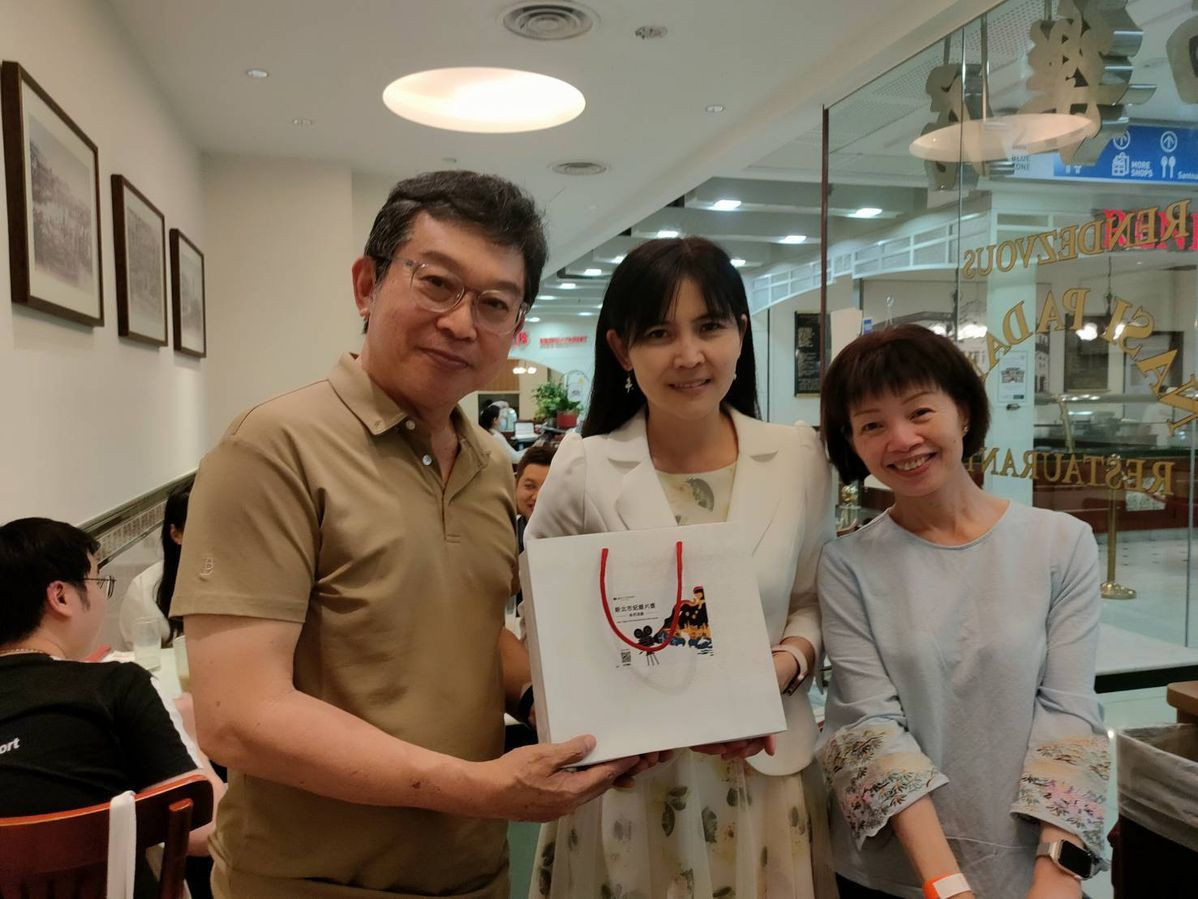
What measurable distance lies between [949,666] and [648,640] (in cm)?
47

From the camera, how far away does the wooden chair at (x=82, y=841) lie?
1.10 metres

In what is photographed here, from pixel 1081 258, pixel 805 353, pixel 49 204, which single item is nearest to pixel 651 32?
pixel 1081 258

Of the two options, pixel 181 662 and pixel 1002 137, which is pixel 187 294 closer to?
pixel 181 662

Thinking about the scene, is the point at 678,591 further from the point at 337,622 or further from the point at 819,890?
Result: the point at 819,890

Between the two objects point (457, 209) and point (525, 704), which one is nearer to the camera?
point (457, 209)

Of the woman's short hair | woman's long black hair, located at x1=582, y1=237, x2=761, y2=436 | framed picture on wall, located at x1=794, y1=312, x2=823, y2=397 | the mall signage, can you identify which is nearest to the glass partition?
the mall signage

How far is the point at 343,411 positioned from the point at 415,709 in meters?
0.35

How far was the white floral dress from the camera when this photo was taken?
123cm

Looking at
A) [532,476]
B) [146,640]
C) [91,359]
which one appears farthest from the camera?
[532,476]

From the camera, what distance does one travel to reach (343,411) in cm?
96

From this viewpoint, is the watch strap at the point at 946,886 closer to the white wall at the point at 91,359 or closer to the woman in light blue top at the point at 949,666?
the woman in light blue top at the point at 949,666

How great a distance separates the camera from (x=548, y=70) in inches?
150

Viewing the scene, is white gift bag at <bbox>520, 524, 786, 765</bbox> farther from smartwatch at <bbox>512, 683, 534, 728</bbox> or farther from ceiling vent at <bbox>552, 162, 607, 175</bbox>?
ceiling vent at <bbox>552, 162, 607, 175</bbox>

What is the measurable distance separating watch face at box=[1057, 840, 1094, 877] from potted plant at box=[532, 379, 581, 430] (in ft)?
30.6
